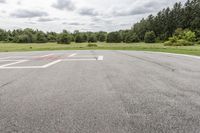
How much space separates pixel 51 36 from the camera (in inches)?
→ 3979

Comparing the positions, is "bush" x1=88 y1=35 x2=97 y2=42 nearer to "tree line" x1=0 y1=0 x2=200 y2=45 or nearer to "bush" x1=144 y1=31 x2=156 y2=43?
"tree line" x1=0 y1=0 x2=200 y2=45

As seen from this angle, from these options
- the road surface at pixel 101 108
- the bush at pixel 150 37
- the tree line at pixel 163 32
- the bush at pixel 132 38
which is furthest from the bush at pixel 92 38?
the road surface at pixel 101 108

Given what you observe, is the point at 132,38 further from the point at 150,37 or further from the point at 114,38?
the point at 150,37

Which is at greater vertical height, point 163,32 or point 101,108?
point 163,32

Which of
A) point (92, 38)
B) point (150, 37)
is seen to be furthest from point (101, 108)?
point (92, 38)

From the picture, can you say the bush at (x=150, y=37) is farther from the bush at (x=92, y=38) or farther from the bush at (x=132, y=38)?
the bush at (x=92, y=38)

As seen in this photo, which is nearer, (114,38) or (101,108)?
(101,108)

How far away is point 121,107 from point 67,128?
1.05 m

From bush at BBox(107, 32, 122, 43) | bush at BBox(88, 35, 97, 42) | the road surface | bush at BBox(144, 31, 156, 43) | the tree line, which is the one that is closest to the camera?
the road surface

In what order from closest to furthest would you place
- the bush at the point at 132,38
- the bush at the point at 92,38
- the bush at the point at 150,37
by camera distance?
1. the bush at the point at 150,37
2. the bush at the point at 132,38
3. the bush at the point at 92,38

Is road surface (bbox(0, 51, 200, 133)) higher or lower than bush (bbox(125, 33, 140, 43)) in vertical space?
lower

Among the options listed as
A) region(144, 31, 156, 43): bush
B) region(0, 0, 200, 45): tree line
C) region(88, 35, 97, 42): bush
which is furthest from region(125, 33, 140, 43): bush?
region(88, 35, 97, 42): bush

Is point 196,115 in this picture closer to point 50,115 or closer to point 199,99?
point 199,99

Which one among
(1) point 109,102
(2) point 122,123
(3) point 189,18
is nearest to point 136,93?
(1) point 109,102
